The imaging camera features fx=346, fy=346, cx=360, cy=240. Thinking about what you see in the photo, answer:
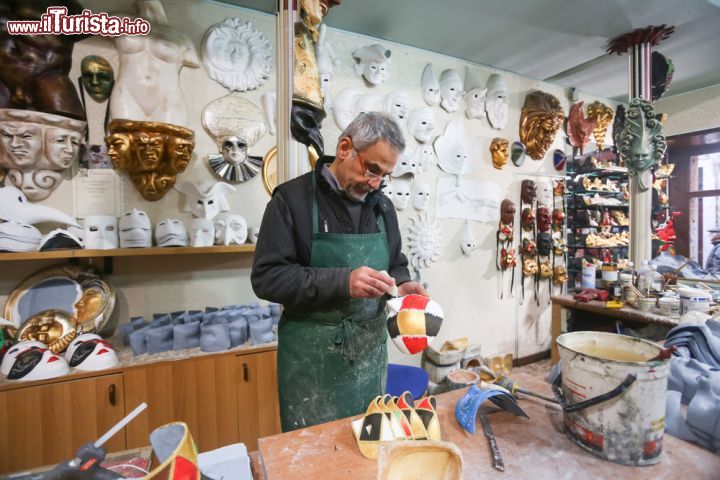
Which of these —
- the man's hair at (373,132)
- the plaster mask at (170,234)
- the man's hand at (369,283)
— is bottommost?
the man's hand at (369,283)

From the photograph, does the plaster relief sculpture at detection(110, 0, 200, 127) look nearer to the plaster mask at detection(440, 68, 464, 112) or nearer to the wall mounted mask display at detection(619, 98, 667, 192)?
the plaster mask at detection(440, 68, 464, 112)

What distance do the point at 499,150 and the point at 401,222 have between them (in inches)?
58.0

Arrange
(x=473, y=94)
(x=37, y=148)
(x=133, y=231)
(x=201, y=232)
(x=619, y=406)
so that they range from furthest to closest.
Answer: (x=473, y=94) < (x=201, y=232) < (x=133, y=231) < (x=37, y=148) < (x=619, y=406)

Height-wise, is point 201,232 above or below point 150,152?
below

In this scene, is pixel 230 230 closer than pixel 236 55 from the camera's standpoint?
Yes

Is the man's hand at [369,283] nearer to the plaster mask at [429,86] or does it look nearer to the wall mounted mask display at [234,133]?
the wall mounted mask display at [234,133]

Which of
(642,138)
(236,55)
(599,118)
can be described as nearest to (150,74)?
(236,55)

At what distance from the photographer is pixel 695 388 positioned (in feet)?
3.73

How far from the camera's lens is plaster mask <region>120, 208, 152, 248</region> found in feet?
7.22

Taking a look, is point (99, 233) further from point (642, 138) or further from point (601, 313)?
point (642, 138)

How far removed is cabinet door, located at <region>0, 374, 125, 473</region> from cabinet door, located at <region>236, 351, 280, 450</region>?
649 millimetres

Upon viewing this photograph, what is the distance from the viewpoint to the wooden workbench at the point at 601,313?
2402 millimetres

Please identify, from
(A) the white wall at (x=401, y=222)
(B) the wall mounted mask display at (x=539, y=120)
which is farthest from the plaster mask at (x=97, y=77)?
(B) the wall mounted mask display at (x=539, y=120)

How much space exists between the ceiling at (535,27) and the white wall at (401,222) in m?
0.15
